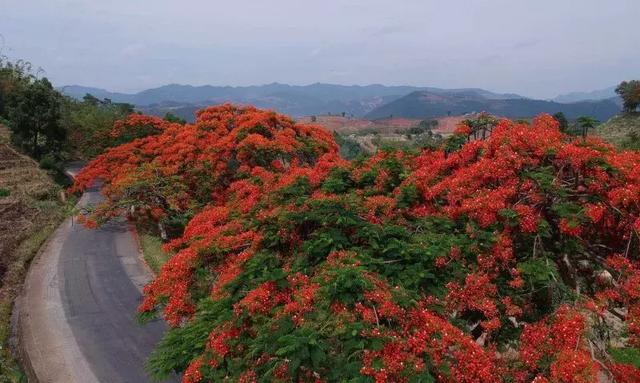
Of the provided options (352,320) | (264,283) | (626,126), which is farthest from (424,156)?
(626,126)

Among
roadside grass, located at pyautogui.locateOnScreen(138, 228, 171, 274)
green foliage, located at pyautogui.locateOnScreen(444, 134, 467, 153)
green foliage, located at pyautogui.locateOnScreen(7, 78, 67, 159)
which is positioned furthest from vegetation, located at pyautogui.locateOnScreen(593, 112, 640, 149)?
green foliage, located at pyautogui.locateOnScreen(7, 78, 67, 159)

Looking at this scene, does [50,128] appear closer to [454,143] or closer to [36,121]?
[36,121]

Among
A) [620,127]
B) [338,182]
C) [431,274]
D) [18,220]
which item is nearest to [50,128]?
[18,220]

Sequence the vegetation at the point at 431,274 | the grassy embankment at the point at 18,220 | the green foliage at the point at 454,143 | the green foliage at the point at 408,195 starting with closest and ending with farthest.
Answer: the vegetation at the point at 431,274
the green foliage at the point at 408,195
the green foliage at the point at 454,143
the grassy embankment at the point at 18,220

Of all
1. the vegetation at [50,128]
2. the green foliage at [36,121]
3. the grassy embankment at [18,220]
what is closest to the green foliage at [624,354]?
the grassy embankment at [18,220]

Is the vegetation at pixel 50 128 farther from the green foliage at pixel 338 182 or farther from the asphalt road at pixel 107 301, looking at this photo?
the green foliage at pixel 338 182

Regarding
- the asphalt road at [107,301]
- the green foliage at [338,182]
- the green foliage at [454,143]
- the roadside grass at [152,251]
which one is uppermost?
the green foliage at [454,143]

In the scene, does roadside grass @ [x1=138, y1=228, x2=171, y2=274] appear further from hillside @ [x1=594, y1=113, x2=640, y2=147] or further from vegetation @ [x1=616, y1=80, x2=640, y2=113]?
vegetation @ [x1=616, y1=80, x2=640, y2=113]
